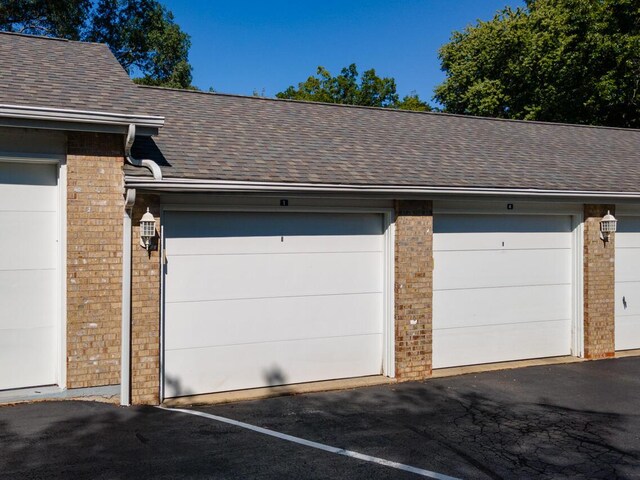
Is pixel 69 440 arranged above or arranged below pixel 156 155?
below

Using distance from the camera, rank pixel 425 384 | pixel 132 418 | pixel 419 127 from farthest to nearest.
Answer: pixel 419 127, pixel 425 384, pixel 132 418

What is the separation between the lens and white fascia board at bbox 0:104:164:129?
6691mm

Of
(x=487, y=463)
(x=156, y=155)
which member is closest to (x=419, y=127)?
(x=156, y=155)

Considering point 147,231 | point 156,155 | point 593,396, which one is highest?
point 156,155

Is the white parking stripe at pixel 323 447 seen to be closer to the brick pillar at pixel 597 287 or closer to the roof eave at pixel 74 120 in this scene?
the roof eave at pixel 74 120

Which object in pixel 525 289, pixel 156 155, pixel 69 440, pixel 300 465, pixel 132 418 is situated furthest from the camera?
pixel 525 289

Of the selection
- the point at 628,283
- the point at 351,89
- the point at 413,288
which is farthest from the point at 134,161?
the point at 351,89

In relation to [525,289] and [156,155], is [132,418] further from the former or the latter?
[525,289]

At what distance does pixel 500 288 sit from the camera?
391 inches

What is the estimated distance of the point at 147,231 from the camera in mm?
7234

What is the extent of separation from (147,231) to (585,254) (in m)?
7.23

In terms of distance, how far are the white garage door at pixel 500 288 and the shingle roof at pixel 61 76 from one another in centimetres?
501

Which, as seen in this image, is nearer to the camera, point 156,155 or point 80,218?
point 80,218

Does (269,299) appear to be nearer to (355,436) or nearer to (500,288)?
(355,436)
